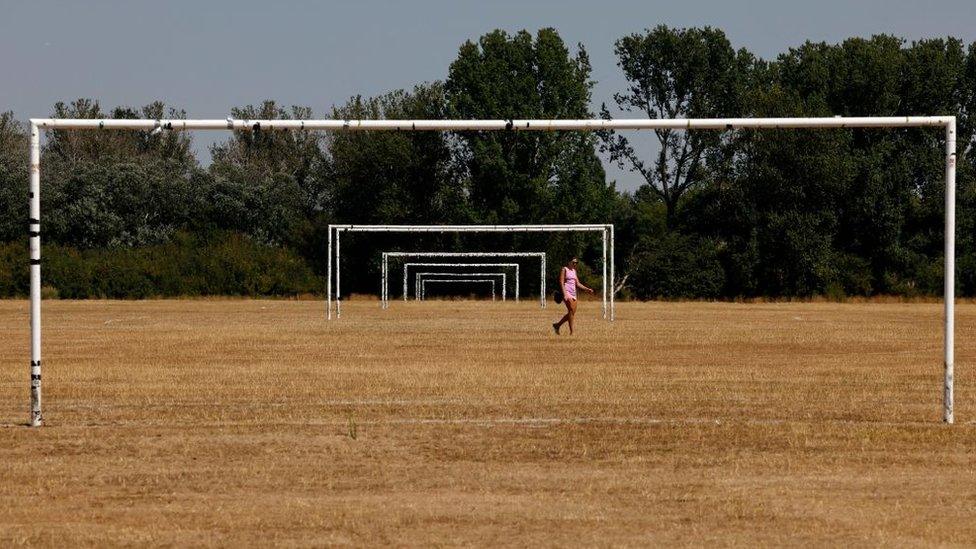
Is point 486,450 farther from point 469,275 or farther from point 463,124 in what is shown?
point 469,275

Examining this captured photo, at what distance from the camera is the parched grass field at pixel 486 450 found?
8.64 meters

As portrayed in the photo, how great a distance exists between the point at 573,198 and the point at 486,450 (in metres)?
64.1

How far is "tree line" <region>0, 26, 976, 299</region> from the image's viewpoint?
72000 mm

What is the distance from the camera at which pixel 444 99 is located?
258 feet

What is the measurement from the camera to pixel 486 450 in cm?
1203

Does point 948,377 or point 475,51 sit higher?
point 475,51

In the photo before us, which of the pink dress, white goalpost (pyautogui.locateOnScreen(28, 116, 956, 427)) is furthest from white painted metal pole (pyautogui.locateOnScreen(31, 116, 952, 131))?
the pink dress

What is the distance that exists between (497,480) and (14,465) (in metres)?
3.70

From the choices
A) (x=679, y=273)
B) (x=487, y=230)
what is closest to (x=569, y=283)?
(x=487, y=230)

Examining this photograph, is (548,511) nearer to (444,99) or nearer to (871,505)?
(871,505)

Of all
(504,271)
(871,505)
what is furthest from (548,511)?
(504,271)

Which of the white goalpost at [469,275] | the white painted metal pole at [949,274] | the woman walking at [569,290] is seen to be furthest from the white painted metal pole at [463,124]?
the white goalpost at [469,275]

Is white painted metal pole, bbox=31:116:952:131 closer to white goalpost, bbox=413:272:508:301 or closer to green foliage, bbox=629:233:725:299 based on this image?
white goalpost, bbox=413:272:508:301

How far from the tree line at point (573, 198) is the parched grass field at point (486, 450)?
48.5m
